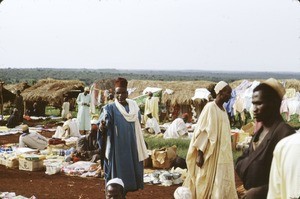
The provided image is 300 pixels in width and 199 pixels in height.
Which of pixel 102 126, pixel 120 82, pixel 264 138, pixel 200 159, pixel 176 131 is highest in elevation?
pixel 120 82

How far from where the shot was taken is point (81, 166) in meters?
9.86

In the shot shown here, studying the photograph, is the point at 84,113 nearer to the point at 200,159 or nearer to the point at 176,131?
the point at 176,131

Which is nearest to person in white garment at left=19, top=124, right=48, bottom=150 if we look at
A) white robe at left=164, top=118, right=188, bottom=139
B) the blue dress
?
white robe at left=164, top=118, right=188, bottom=139

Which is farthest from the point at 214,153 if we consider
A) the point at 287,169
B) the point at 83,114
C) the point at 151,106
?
the point at 151,106

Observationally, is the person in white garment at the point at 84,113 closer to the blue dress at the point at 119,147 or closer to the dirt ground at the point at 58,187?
the dirt ground at the point at 58,187

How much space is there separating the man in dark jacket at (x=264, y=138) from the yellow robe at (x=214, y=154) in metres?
2.35

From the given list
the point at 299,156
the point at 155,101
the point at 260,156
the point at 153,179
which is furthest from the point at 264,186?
the point at 155,101

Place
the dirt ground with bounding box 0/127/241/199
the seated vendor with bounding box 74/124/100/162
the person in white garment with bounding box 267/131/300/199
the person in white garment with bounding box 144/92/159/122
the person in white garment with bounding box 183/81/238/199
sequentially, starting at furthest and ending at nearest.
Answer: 1. the person in white garment with bounding box 144/92/159/122
2. the seated vendor with bounding box 74/124/100/162
3. the dirt ground with bounding box 0/127/241/199
4. the person in white garment with bounding box 183/81/238/199
5. the person in white garment with bounding box 267/131/300/199

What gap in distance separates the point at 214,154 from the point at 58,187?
3692 mm

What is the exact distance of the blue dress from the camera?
6.14 meters

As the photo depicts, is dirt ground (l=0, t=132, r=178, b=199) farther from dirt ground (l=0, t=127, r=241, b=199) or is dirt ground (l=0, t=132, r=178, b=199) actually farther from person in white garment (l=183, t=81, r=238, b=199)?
person in white garment (l=183, t=81, r=238, b=199)

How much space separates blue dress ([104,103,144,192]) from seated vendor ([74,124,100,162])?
4.30 metres

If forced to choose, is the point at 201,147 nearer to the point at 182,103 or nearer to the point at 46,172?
the point at 46,172

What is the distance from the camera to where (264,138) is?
329 centimetres
